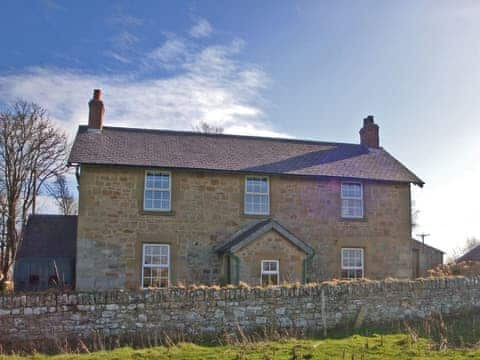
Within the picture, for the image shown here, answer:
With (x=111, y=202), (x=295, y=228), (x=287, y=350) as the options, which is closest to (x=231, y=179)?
(x=295, y=228)

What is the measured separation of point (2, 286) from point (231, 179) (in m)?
10.1

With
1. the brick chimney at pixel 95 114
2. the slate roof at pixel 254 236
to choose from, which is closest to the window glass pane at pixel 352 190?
the slate roof at pixel 254 236

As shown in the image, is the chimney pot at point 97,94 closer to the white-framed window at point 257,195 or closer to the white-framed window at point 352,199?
the white-framed window at point 257,195

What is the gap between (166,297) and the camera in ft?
43.6

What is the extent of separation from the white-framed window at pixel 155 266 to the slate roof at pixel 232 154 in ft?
11.7

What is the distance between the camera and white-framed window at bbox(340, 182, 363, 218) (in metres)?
24.6

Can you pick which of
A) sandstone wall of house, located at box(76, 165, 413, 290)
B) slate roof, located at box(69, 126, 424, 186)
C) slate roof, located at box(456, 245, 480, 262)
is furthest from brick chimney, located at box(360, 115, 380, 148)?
slate roof, located at box(456, 245, 480, 262)

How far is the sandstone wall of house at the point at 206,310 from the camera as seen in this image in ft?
41.3

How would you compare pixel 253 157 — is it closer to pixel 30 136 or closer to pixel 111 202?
pixel 111 202

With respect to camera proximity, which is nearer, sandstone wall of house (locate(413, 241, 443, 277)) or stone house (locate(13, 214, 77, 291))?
stone house (locate(13, 214, 77, 291))

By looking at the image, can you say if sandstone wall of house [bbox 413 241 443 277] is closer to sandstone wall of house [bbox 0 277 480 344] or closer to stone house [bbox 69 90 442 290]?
stone house [bbox 69 90 442 290]

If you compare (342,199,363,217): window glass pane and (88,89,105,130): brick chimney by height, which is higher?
(88,89,105,130): brick chimney

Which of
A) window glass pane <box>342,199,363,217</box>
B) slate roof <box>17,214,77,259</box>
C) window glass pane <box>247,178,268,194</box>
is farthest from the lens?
window glass pane <box>342,199,363,217</box>

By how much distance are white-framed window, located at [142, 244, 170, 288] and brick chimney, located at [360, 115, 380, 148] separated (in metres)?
13.6
